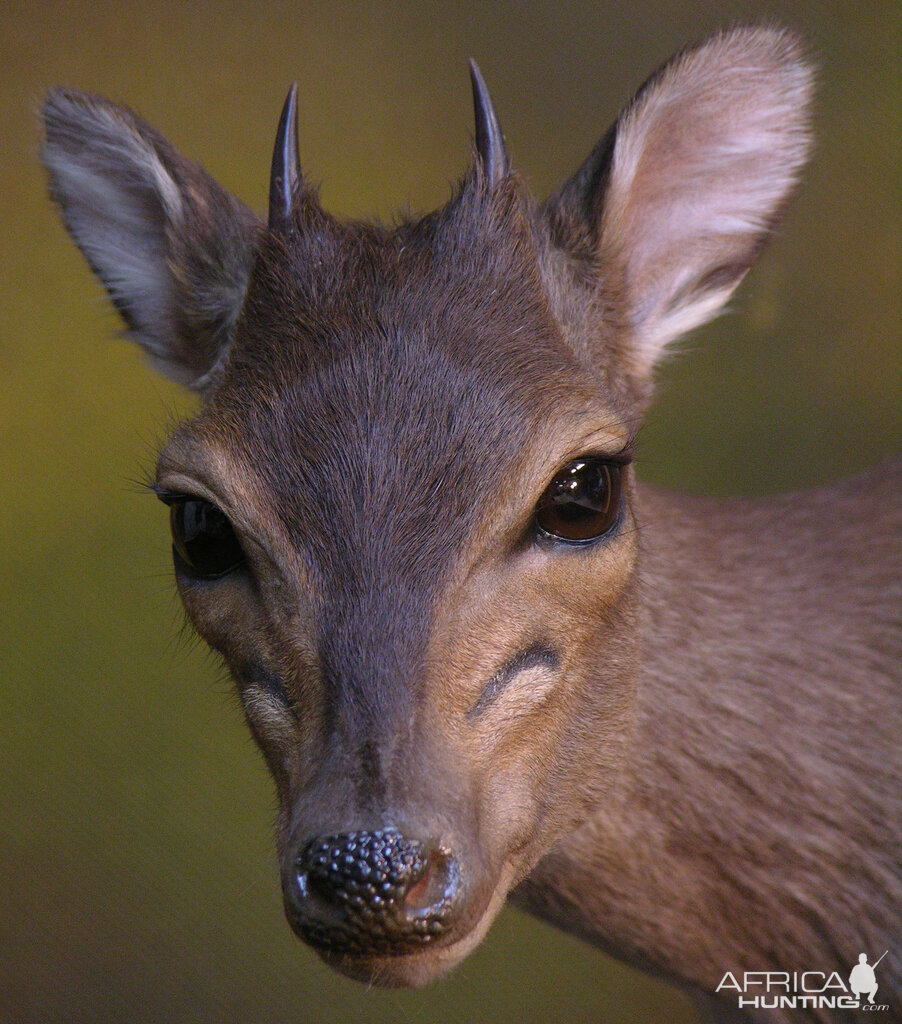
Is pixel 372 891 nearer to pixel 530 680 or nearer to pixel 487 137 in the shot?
pixel 530 680

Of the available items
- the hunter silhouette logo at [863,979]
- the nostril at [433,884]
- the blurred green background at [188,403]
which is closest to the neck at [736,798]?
the hunter silhouette logo at [863,979]

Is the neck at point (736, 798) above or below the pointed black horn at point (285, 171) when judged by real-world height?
below

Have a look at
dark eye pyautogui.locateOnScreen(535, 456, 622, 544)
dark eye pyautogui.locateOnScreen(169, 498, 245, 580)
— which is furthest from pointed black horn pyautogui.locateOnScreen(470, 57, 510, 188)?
dark eye pyautogui.locateOnScreen(169, 498, 245, 580)

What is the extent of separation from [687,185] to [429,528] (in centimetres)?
96

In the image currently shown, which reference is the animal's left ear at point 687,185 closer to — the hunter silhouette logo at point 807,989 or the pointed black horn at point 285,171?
the pointed black horn at point 285,171

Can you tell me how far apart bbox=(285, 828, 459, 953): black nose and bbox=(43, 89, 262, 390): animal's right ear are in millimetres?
919

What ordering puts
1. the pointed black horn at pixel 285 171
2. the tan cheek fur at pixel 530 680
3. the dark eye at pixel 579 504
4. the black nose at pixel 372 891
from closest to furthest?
the black nose at pixel 372 891 → the tan cheek fur at pixel 530 680 → the dark eye at pixel 579 504 → the pointed black horn at pixel 285 171

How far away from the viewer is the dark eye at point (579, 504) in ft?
4.85

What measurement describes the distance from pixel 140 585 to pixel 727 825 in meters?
2.49

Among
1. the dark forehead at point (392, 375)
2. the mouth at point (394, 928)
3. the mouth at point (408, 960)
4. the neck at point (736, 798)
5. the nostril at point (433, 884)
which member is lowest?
the neck at point (736, 798)

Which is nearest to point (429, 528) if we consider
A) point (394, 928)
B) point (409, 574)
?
point (409, 574)

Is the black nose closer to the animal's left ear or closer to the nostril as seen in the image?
the nostril

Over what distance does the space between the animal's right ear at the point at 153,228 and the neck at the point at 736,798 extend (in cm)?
80

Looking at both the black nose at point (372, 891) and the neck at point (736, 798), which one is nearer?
the black nose at point (372, 891)
